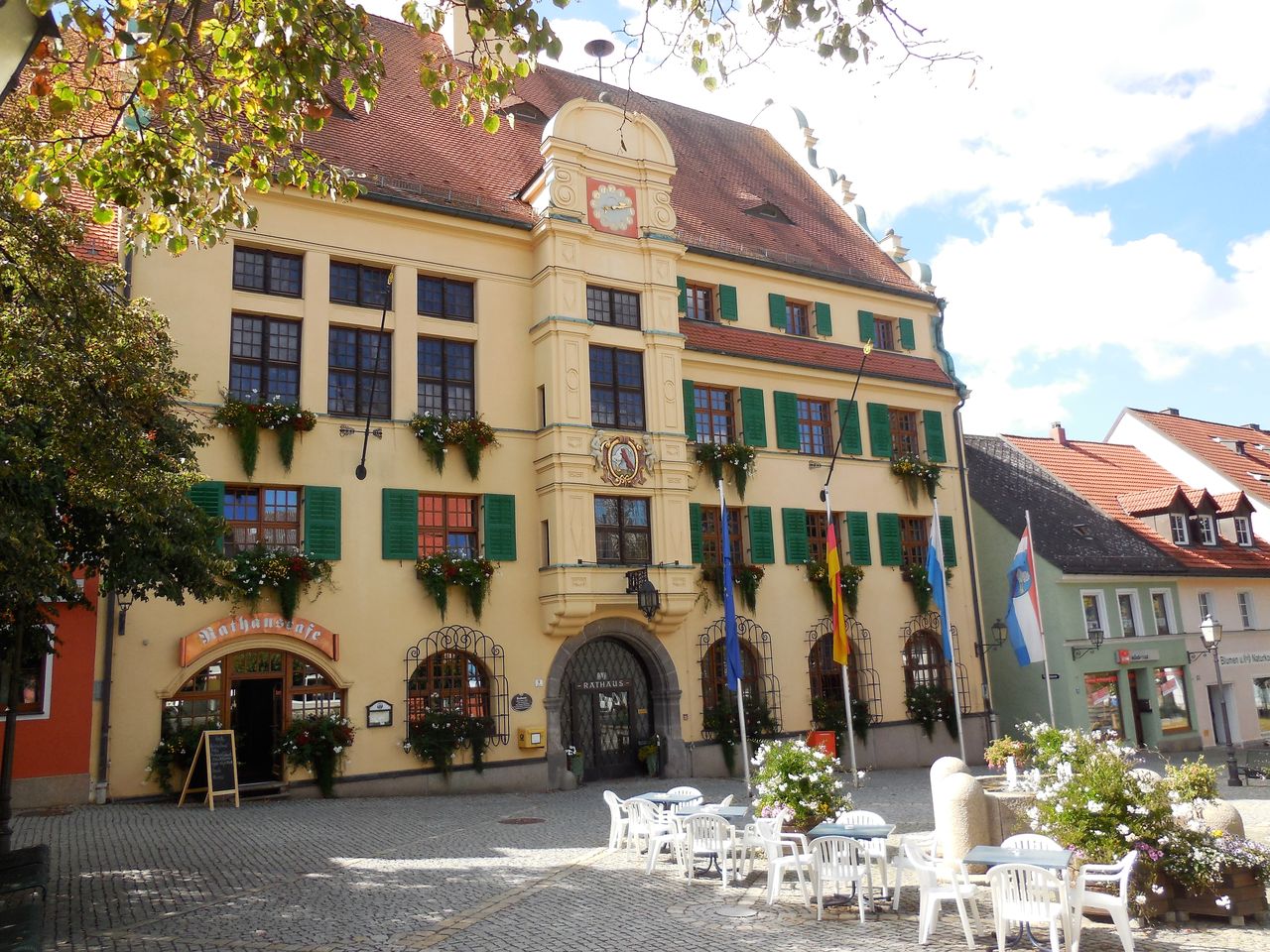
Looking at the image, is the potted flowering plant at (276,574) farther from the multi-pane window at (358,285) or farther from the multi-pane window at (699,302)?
the multi-pane window at (699,302)

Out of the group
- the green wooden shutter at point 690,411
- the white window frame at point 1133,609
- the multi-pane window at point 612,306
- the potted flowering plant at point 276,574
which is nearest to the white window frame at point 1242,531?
the white window frame at point 1133,609

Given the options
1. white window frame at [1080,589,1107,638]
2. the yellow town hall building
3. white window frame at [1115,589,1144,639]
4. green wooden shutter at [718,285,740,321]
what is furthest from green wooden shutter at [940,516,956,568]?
green wooden shutter at [718,285,740,321]

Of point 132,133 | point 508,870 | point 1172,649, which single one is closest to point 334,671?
point 508,870

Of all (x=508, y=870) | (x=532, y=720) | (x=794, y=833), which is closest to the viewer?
(x=794, y=833)

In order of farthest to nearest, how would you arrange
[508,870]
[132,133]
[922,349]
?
[922,349] < [508,870] < [132,133]

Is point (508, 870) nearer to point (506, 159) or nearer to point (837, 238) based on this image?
point (506, 159)

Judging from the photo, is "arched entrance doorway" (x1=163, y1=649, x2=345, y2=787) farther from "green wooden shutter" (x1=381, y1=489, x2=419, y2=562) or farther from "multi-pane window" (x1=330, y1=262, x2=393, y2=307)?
"multi-pane window" (x1=330, y1=262, x2=393, y2=307)

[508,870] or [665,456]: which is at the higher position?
[665,456]

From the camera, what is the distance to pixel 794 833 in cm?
1059

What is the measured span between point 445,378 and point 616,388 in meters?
3.48

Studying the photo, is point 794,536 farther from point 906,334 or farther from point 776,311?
point 906,334

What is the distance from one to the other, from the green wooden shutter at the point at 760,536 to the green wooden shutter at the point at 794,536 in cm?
42

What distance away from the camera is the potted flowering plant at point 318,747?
17.0m

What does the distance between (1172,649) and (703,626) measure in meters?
15.0
